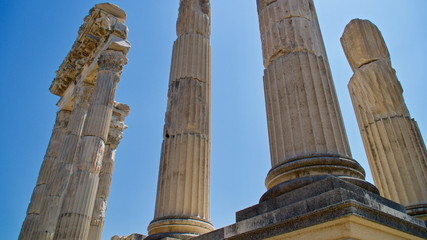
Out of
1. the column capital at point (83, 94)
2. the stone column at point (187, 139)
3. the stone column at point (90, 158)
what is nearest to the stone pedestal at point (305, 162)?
the stone column at point (187, 139)

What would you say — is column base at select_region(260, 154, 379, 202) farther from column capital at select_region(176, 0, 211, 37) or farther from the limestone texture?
the limestone texture

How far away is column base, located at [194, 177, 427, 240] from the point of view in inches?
211

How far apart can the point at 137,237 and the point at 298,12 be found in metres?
10.7

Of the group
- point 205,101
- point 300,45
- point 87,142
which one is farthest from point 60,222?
point 300,45

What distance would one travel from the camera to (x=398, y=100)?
597 inches

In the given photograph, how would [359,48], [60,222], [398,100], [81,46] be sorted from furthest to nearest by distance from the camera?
[81,46] → [60,222] → [359,48] → [398,100]

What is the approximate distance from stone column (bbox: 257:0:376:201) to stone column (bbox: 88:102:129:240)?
81.4 feet

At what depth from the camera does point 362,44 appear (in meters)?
16.8

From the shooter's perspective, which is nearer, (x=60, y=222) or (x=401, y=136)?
(x=401, y=136)

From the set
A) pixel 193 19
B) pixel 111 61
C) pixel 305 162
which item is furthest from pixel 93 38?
pixel 305 162

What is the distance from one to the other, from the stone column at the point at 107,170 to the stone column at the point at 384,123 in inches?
925

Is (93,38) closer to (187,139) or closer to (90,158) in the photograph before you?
(90,158)

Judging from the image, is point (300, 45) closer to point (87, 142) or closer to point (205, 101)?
point (205, 101)

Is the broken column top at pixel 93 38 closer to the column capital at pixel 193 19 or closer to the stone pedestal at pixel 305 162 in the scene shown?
the column capital at pixel 193 19
